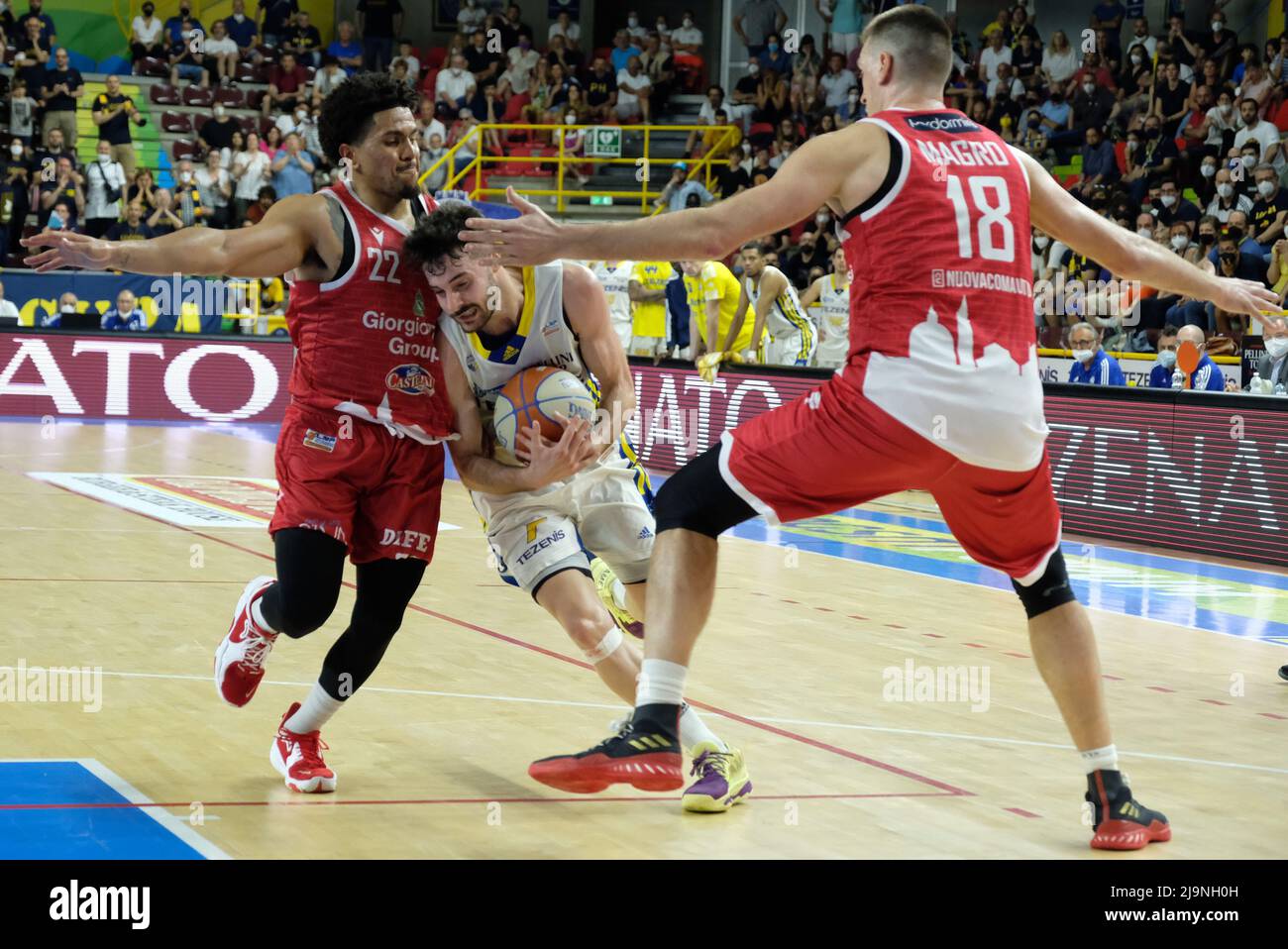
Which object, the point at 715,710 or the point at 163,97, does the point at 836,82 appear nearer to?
the point at 163,97

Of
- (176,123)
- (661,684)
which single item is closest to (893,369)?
(661,684)

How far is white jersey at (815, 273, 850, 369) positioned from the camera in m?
17.8

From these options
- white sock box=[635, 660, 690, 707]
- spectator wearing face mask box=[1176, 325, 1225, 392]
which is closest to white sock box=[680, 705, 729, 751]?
white sock box=[635, 660, 690, 707]

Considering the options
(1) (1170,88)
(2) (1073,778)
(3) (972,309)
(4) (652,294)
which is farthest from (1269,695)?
(1) (1170,88)

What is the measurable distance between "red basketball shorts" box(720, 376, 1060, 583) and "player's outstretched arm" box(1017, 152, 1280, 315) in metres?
0.65

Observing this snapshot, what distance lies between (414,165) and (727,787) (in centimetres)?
208

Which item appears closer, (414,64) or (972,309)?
(972,309)

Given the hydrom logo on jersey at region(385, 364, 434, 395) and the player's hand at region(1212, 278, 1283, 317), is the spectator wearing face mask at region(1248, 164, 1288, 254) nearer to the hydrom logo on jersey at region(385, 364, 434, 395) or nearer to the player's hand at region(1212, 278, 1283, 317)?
the player's hand at region(1212, 278, 1283, 317)

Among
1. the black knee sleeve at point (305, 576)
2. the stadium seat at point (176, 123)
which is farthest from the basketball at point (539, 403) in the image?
the stadium seat at point (176, 123)

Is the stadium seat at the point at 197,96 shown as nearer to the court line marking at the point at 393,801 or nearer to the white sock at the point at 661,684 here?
the court line marking at the point at 393,801

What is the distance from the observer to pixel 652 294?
18328 millimetres

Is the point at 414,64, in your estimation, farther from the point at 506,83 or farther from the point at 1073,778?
the point at 1073,778

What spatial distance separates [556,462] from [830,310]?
13.8 metres

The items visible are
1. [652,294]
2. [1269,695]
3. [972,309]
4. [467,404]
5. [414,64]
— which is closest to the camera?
[972,309]
